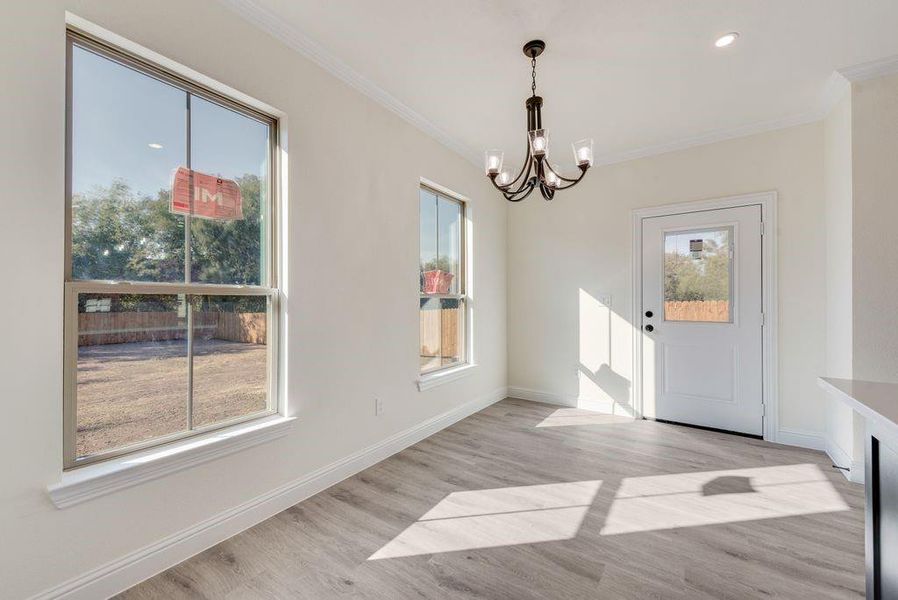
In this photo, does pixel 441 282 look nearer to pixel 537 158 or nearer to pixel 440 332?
pixel 440 332

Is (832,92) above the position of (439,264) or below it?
above

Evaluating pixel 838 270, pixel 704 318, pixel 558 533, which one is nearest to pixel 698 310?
pixel 704 318

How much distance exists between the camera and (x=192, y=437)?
195 cm

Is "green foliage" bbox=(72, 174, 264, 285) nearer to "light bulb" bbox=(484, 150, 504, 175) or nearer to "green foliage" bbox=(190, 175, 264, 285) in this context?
"green foliage" bbox=(190, 175, 264, 285)

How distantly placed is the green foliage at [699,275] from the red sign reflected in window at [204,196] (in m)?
3.71

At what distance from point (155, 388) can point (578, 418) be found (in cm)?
355

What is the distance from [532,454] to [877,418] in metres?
2.39

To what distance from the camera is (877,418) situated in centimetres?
96

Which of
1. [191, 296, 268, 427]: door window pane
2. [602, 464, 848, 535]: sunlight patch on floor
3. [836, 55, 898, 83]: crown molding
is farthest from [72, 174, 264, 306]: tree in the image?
[836, 55, 898, 83]: crown molding

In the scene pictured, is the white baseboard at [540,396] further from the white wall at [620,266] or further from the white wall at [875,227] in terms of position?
the white wall at [875,227]

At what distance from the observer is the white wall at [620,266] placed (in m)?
3.29

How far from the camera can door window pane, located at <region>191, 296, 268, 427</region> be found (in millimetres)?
1997

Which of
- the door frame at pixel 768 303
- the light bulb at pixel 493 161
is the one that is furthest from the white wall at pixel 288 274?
the door frame at pixel 768 303

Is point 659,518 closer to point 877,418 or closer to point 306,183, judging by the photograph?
point 877,418
